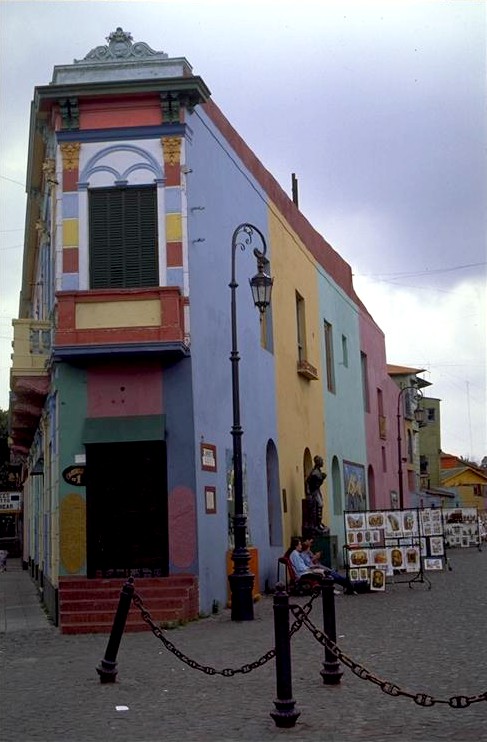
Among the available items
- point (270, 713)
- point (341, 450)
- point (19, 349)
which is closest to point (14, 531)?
point (341, 450)

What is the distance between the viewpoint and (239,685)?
9734mm

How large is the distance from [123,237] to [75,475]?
388 centimetres

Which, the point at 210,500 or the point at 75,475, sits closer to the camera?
the point at 75,475

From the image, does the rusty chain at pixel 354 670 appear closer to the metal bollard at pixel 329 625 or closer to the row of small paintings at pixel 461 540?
the metal bollard at pixel 329 625

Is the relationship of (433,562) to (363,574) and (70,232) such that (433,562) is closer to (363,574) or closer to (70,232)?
(363,574)

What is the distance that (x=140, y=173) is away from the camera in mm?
17047

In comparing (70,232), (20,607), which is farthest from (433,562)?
(70,232)

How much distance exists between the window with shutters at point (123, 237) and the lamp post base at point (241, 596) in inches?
191

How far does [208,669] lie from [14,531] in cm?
4655

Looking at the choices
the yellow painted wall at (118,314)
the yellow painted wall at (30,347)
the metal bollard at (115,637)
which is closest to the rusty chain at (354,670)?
the metal bollard at (115,637)

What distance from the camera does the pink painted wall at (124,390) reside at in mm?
16625

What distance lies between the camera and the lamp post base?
1538cm

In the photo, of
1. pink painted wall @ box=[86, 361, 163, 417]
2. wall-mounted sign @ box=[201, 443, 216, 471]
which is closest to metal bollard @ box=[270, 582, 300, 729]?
pink painted wall @ box=[86, 361, 163, 417]

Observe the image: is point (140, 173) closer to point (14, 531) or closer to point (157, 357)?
point (157, 357)
